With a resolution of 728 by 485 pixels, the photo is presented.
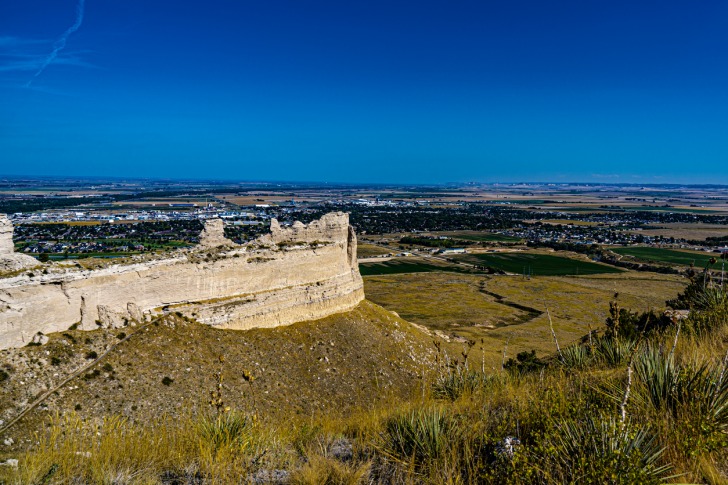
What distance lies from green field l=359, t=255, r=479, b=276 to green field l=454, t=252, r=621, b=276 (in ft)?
20.8

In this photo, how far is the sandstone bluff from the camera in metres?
15.0

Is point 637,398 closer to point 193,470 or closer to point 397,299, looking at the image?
point 193,470

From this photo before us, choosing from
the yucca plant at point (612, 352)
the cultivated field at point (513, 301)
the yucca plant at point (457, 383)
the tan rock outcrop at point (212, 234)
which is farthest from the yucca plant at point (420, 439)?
the cultivated field at point (513, 301)

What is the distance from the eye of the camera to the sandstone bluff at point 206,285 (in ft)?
49.3

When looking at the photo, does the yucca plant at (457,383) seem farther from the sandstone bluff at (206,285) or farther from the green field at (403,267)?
the green field at (403,267)

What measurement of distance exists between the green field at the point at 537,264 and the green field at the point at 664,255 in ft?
38.0

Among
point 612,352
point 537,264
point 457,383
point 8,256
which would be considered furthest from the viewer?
point 537,264

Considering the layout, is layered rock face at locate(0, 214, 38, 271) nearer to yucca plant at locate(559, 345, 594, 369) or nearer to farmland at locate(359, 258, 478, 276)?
yucca plant at locate(559, 345, 594, 369)

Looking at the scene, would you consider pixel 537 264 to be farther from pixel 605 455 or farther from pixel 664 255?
pixel 605 455

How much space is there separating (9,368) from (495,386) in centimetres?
1447

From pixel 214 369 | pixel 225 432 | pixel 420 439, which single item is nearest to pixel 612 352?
pixel 420 439

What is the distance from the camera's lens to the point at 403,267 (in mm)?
71812

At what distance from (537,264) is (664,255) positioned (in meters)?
27.0

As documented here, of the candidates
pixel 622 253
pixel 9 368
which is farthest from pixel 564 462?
pixel 622 253
